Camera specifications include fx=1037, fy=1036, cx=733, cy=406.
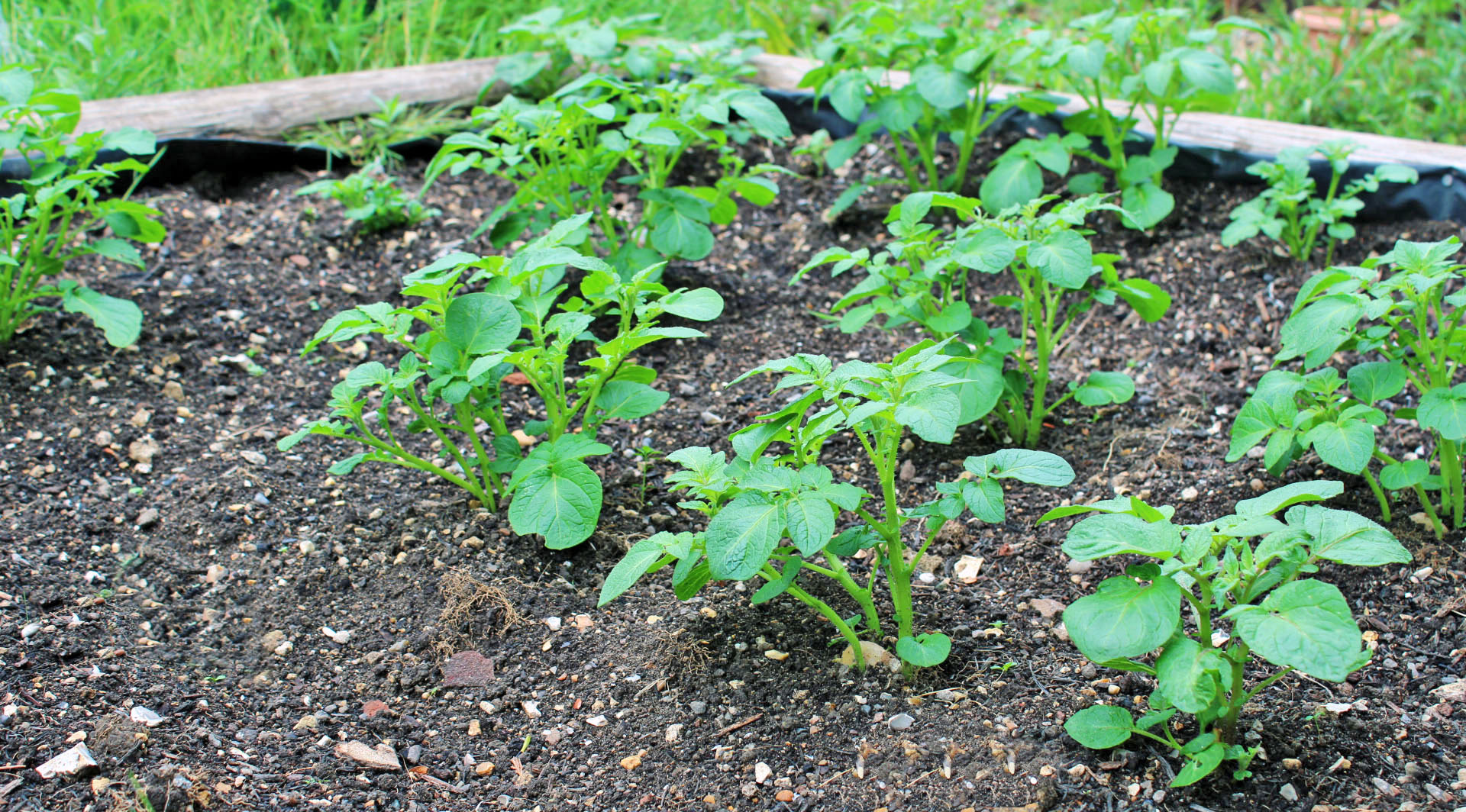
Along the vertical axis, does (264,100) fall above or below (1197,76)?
below

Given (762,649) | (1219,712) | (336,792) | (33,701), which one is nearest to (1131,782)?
(1219,712)

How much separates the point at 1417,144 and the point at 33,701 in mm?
3561

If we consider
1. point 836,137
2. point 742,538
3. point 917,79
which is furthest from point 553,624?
A: point 836,137

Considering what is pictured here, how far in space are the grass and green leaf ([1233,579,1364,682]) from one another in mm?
2271

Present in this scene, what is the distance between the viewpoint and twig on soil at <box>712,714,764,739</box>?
5.47ft

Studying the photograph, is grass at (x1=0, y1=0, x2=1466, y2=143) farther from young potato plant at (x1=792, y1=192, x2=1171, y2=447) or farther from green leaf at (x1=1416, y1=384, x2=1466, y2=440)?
green leaf at (x1=1416, y1=384, x2=1466, y2=440)

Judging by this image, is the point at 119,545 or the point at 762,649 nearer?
the point at 762,649

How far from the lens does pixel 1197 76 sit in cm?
266

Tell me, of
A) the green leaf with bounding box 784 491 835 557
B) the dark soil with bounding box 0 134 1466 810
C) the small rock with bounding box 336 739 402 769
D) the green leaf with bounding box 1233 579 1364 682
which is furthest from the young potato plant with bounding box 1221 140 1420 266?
the small rock with bounding box 336 739 402 769

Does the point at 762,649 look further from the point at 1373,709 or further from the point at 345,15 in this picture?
the point at 345,15

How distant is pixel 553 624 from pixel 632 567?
0.43 meters

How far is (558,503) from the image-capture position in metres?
1.76

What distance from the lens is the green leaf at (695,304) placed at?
175cm

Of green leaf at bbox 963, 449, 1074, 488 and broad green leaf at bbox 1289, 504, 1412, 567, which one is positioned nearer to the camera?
broad green leaf at bbox 1289, 504, 1412, 567
